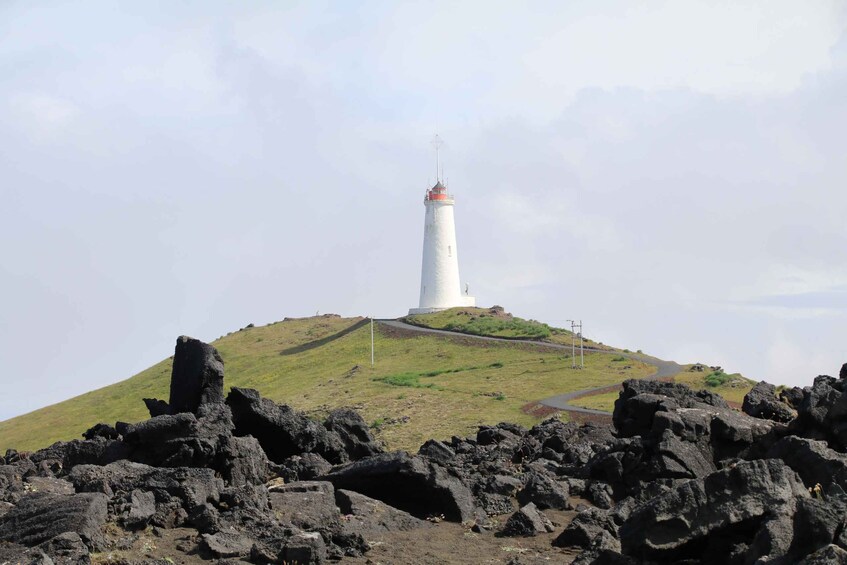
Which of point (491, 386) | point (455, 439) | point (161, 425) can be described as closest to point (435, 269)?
point (491, 386)

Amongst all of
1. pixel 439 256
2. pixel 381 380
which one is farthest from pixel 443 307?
pixel 381 380

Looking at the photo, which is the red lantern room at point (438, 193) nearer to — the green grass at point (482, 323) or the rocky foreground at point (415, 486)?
the green grass at point (482, 323)

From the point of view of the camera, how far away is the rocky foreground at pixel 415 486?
1488cm

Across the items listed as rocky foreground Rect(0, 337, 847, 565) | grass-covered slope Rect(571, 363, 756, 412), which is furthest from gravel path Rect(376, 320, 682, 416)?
rocky foreground Rect(0, 337, 847, 565)

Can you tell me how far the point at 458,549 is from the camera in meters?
19.5

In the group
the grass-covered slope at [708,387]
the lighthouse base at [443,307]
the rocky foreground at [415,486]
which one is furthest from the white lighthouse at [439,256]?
the rocky foreground at [415,486]

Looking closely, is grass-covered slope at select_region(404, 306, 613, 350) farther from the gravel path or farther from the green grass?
the gravel path

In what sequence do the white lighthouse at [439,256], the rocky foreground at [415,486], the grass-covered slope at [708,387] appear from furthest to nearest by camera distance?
the white lighthouse at [439,256] < the grass-covered slope at [708,387] < the rocky foreground at [415,486]

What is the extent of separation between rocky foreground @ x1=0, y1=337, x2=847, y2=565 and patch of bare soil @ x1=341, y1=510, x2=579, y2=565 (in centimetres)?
23

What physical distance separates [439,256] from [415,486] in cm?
8591

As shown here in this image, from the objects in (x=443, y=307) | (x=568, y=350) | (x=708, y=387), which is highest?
(x=443, y=307)

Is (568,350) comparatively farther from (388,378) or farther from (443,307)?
(443,307)

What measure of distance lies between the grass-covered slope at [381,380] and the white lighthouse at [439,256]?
8.49m

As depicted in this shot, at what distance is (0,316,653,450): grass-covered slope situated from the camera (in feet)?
193
